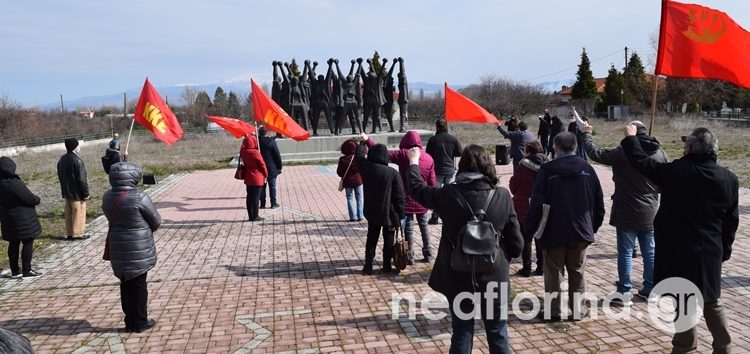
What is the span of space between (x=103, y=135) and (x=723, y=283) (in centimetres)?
4946

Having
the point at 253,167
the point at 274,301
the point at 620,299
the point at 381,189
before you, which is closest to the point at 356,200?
the point at 253,167

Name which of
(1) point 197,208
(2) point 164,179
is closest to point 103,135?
(2) point 164,179

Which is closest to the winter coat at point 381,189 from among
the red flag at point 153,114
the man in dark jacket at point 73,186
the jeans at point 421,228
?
the jeans at point 421,228

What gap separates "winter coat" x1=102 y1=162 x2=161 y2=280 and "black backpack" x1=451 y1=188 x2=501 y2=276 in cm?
287

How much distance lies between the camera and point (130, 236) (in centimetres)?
487

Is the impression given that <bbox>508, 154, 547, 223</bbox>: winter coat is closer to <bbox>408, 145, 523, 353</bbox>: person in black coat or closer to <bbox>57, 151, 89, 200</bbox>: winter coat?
<bbox>408, 145, 523, 353</bbox>: person in black coat

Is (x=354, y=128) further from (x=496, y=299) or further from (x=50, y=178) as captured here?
(x=496, y=299)

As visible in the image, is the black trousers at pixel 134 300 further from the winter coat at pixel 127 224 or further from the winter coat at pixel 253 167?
the winter coat at pixel 253 167

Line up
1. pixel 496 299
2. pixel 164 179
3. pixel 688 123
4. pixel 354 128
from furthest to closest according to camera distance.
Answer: pixel 688 123, pixel 354 128, pixel 164 179, pixel 496 299

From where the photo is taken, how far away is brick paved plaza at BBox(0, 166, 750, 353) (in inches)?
179

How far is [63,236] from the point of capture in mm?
9461

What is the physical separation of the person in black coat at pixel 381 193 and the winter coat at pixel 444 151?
90.0 inches

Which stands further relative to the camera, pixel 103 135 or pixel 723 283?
pixel 103 135

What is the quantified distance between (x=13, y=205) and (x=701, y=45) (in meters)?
7.66
